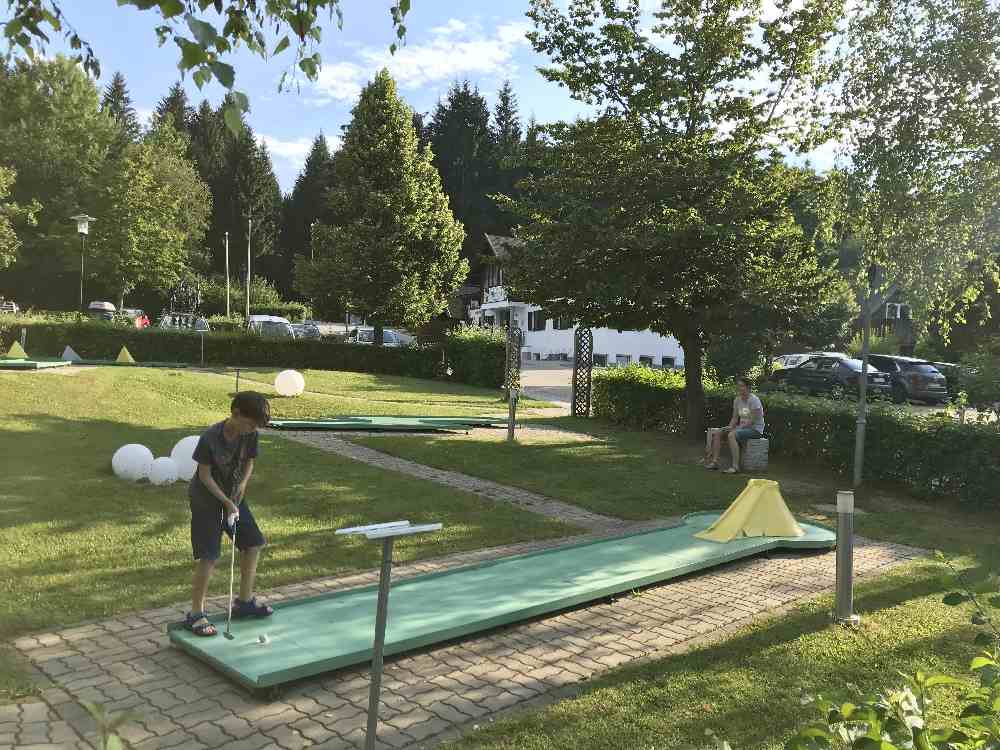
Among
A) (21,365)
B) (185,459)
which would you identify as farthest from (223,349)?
(185,459)

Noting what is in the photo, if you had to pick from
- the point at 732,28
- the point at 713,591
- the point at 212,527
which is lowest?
the point at 713,591

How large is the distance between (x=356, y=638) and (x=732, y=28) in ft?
42.7

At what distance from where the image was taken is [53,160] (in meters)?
52.2

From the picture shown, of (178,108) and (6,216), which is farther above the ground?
(178,108)

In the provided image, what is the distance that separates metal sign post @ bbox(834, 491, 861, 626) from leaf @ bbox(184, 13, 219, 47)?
5.26 m

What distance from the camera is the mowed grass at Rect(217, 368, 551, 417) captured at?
771 inches

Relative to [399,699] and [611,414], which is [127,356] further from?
[399,699]

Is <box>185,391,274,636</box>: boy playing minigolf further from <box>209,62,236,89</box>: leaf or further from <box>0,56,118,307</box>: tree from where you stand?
<box>0,56,118,307</box>: tree

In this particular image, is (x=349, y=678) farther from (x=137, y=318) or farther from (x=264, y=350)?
(x=137, y=318)

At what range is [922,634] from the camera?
19.8 feet

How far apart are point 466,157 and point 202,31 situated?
221 feet

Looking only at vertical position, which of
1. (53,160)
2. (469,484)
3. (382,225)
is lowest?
(469,484)

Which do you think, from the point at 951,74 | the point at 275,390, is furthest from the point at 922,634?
the point at 275,390

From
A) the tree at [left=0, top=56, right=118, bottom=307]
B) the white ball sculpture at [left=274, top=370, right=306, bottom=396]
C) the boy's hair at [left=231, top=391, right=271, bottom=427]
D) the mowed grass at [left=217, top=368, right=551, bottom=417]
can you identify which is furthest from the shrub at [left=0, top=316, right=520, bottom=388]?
the tree at [left=0, top=56, right=118, bottom=307]
